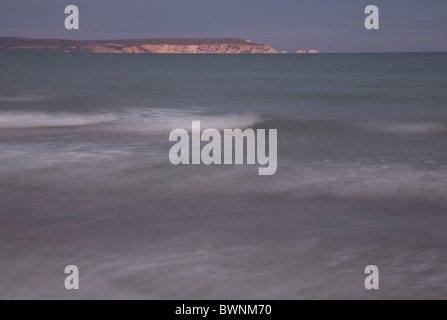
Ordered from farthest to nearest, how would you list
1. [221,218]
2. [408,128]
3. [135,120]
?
[135,120]
[408,128]
[221,218]

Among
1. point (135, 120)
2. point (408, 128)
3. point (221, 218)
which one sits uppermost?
point (135, 120)

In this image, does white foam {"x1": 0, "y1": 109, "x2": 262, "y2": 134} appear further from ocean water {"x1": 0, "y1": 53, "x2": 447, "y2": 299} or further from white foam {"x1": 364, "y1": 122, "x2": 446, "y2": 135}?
white foam {"x1": 364, "y1": 122, "x2": 446, "y2": 135}

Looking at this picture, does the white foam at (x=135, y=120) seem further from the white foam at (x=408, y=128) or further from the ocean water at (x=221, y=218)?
the white foam at (x=408, y=128)

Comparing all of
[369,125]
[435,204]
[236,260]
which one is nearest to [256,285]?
[236,260]

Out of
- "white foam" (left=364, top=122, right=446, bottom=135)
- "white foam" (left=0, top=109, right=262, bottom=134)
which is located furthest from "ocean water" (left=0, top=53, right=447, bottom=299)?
"white foam" (left=0, top=109, right=262, bottom=134)

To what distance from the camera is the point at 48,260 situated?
3.98 meters

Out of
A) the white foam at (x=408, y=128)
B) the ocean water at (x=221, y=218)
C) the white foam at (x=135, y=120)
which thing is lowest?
the ocean water at (x=221, y=218)

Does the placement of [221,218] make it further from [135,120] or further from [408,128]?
[135,120]

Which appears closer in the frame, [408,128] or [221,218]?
[221,218]

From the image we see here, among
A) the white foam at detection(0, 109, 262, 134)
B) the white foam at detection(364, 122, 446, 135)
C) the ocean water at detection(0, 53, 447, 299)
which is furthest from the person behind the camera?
the white foam at detection(0, 109, 262, 134)

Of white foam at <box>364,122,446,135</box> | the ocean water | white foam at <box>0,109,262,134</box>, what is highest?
white foam at <box>0,109,262,134</box>

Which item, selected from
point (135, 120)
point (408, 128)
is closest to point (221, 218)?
point (408, 128)

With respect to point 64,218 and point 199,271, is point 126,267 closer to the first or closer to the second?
point 199,271

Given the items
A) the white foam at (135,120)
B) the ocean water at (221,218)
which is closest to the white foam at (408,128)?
the ocean water at (221,218)
